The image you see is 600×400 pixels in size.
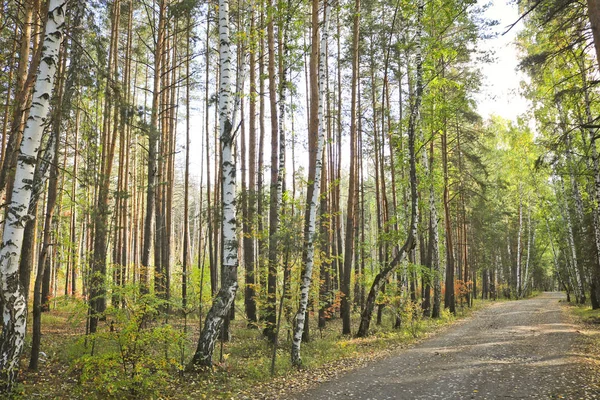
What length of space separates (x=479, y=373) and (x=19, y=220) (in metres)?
8.61

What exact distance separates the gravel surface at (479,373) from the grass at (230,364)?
89cm

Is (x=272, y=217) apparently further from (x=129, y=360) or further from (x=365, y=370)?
(x=129, y=360)

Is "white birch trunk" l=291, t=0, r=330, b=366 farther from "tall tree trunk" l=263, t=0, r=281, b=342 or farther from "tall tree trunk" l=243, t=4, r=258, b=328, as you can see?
"tall tree trunk" l=243, t=4, r=258, b=328

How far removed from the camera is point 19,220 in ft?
16.7

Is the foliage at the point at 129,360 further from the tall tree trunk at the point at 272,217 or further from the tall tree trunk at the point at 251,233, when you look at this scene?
the tall tree trunk at the point at 251,233

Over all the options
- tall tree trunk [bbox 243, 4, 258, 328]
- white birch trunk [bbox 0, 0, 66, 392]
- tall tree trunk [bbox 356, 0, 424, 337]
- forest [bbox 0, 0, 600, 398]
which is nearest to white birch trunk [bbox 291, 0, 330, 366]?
forest [bbox 0, 0, 600, 398]

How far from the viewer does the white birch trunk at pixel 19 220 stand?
4957 mm

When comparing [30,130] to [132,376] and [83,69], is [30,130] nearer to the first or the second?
[83,69]

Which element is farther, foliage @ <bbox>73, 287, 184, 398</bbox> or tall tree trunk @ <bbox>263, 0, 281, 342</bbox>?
tall tree trunk @ <bbox>263, 0, 281, 342</bbox>

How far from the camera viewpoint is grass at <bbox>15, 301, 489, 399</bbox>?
6145mm

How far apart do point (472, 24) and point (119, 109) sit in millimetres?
13467

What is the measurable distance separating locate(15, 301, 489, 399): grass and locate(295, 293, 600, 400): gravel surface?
89cm

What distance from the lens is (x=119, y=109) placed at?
23.4ft

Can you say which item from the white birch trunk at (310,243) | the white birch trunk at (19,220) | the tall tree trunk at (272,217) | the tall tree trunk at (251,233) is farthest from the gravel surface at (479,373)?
the white birch trunk at (19,220)
